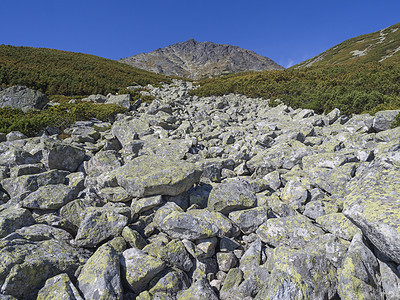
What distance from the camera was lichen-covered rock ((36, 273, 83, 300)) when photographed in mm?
3611

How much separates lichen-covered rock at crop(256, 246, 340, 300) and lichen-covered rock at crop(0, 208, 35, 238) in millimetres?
5827

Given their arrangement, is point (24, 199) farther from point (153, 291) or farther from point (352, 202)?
point (352, 202)

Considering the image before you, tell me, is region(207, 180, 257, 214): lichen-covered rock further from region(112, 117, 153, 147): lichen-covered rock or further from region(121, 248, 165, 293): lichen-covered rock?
region(112, 117, 153, 147): lichen-covered rock

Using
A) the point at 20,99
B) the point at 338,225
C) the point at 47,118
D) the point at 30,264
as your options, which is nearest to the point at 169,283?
the point at 30,264

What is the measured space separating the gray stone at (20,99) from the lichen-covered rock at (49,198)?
1783 cm

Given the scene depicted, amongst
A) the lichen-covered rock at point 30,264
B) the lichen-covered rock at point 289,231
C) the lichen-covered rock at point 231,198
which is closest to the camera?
the lichen-covered rock at point 30,264

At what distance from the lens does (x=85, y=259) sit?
4.68 meters

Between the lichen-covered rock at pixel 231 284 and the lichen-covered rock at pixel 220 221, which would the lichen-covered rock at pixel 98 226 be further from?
the lichen-covered rock at pixel 231 284

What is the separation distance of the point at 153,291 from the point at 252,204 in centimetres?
334

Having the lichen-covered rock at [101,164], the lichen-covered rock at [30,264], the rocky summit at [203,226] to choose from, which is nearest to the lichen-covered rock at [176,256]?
the rocky summit at [203,226]

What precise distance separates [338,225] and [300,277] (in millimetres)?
1816

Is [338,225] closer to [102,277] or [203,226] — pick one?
[203,226]

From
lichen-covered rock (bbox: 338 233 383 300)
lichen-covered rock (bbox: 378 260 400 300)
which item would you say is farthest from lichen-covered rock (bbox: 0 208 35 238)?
lichen-covered rock (bbox: 378 260 400 300)

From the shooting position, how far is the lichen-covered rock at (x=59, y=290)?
142 inches
